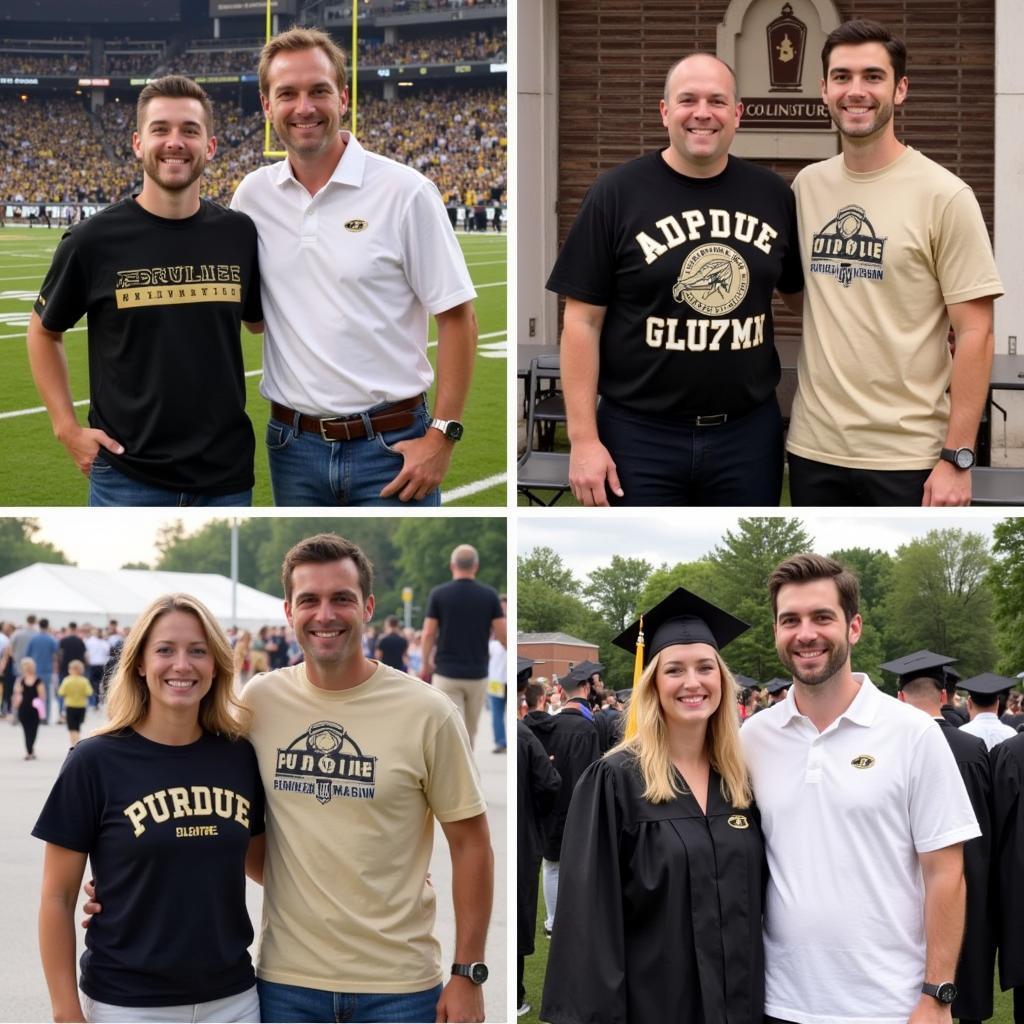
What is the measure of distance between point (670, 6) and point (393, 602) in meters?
43.2

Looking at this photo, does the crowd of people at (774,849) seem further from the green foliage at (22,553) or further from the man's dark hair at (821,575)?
the green foliage at (22,553)

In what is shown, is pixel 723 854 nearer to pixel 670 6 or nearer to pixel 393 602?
pixel 670 6

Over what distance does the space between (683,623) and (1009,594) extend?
1170 inches

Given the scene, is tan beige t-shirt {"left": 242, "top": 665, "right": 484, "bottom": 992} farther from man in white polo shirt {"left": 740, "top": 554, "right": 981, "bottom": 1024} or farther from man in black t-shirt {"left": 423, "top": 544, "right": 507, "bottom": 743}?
man in black t-shirt {"left": 423, "top": 544, "right": 507, "bottom": 743}

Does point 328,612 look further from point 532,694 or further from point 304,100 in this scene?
Result: point 532,694

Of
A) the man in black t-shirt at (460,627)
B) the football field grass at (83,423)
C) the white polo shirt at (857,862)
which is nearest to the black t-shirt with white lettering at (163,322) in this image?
the white polo shirt at (857,862)

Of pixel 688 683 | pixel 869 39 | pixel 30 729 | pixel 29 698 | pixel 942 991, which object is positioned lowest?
pixel 30 729

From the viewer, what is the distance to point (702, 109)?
3848mm

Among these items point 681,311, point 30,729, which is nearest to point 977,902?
point 681,311

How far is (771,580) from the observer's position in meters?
3.65

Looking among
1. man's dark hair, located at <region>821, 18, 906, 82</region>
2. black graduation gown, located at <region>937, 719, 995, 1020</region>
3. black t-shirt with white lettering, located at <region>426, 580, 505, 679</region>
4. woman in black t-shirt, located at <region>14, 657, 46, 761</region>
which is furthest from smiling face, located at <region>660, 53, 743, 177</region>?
woman in black t-shirt, located at <region>14, 657, 46, 761</region>

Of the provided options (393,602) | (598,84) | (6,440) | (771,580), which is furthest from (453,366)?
(393,602)

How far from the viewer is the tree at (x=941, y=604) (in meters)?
36.7

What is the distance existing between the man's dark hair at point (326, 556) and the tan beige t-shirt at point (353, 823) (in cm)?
27
